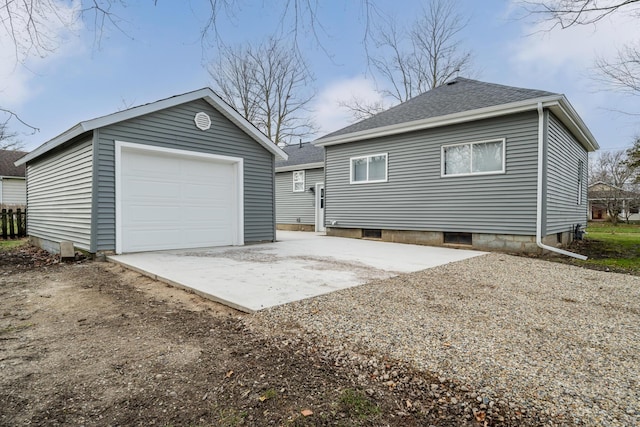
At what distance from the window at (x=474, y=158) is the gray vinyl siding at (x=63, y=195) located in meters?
8.28

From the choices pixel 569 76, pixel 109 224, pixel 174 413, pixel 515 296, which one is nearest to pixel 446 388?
pixel 174 413

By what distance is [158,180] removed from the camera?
23.8ft

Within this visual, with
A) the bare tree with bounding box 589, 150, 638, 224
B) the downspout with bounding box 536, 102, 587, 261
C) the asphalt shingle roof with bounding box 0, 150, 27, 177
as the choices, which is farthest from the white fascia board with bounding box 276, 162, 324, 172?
the bare tree with bounding box 589, 150, 638, 224

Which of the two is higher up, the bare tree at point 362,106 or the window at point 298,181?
the bare tree at point 362,106

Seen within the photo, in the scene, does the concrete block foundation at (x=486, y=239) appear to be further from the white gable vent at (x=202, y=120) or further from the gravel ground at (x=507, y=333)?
the white gable vent at (x=202, y=120)

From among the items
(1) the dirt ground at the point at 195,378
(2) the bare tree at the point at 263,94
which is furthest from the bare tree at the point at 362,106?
(1) the dirt ground at the point at 195,378

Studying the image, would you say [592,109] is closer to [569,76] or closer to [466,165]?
[569,76]

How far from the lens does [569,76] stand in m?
9.38

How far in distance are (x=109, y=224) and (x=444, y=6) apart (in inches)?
665

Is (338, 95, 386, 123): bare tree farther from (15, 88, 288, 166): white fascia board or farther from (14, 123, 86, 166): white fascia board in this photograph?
(14, 123, 86, 166): white fascia board

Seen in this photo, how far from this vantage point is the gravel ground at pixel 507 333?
6.14 feet

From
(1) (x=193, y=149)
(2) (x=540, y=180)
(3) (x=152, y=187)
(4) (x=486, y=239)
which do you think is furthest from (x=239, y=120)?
(2) (x=540, y=180)

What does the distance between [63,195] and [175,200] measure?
2620 millimetres

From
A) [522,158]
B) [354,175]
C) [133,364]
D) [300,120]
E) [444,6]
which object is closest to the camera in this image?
[133,364]
